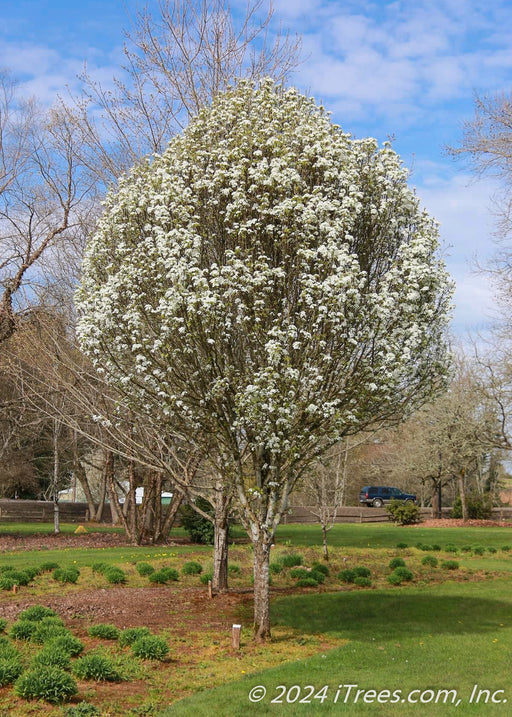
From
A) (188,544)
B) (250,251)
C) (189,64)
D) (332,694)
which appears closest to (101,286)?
(250,251)

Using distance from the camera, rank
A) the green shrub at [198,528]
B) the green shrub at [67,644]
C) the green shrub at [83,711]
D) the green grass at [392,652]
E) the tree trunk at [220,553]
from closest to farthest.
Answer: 1. the green shrub at [83,711]
2. the green grass at [392,652]
3. the green shrub at [67,644]
4. the tree trunk at [220,553]
5. the green shrub at [198,528]

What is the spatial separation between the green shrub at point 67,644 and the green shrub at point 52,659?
39cm

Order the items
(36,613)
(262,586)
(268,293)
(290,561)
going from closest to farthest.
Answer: (268,293) → (262,586) → (36,613) → (290,561)

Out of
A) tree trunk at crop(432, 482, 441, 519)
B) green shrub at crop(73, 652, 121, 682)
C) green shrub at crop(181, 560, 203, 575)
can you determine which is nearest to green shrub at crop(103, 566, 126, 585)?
green shrub at crop(181, 560, 203, 575)

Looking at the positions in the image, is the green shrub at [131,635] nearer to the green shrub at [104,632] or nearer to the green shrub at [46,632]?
the green shrub at [104,632]

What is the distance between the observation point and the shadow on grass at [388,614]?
12461mm

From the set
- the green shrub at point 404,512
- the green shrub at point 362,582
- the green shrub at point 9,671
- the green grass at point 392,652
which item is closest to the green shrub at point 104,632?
the green shrub at point 9,671

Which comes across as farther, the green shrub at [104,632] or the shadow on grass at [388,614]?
the shadow on grass at [388,614]

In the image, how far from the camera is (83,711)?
755cm

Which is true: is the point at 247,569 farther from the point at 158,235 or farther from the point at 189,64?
the point at 189,64

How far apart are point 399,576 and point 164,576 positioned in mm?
6551

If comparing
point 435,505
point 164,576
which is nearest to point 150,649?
point 164,576

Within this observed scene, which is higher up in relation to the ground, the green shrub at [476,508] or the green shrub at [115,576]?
the green shrub at [476,508]

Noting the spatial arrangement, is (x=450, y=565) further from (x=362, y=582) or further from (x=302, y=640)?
(x=302, y=640)
